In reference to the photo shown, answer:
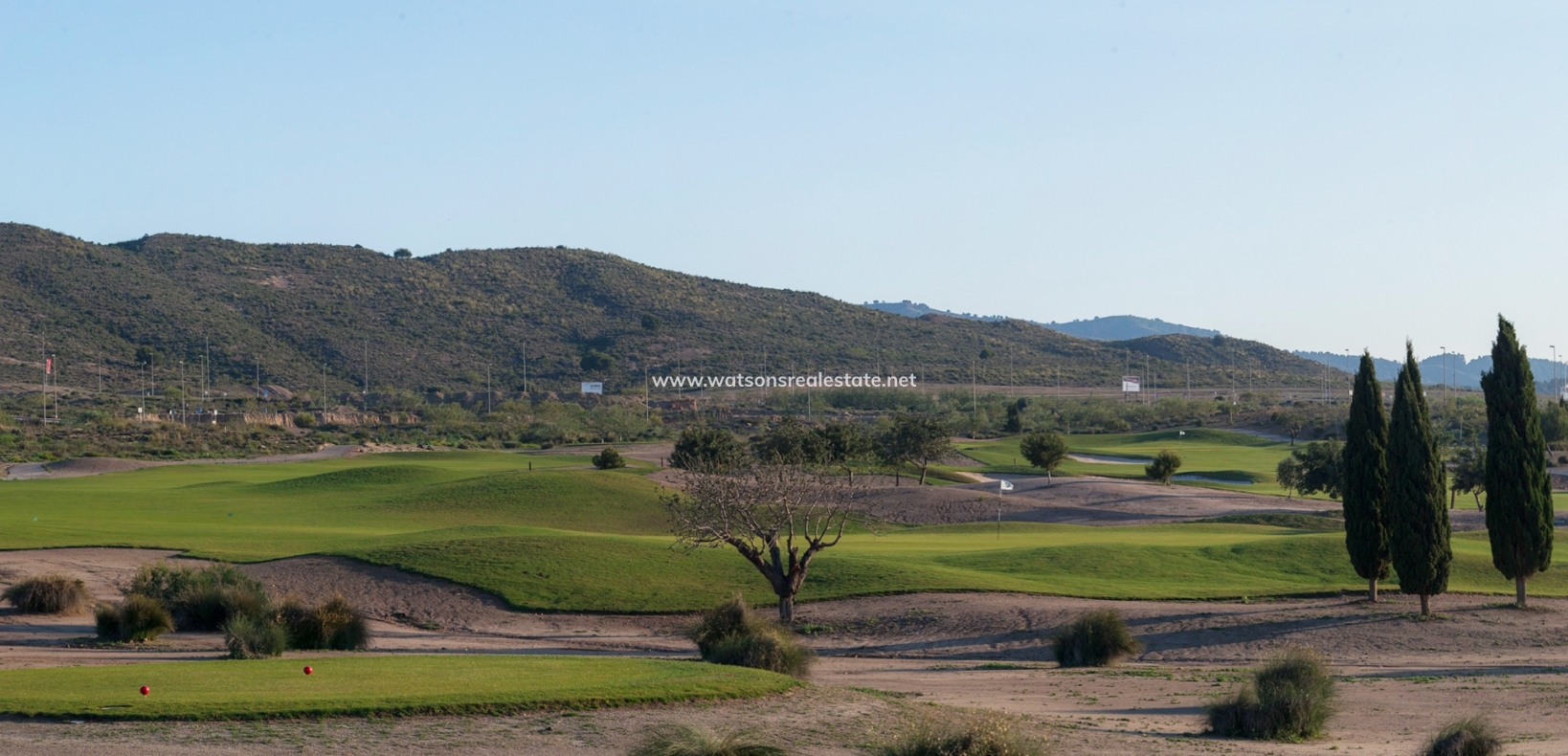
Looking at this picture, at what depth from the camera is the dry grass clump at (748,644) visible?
62.0ft

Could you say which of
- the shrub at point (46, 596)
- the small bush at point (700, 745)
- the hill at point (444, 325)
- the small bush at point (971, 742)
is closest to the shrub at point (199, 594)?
the shrub at point (46, 596)

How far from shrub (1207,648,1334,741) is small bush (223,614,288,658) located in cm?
1414

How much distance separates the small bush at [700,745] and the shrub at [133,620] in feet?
45.9

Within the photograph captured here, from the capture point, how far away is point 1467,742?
13.3 m

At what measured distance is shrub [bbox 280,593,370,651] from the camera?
2202 centimetres

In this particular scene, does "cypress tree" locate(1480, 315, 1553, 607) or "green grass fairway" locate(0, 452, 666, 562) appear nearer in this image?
"cypress tree" locate(1480, 315, 1553, 607)

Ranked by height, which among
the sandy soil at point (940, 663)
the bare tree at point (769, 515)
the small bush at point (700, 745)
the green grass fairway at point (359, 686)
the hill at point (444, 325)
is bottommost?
the sandy soil at point (940, 663)

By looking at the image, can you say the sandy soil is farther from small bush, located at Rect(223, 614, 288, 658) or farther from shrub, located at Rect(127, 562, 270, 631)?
small bush, located at Rect(223, 614, 288, 658)

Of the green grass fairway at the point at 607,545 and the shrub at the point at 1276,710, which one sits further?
the green grass fairway at the point at 607,545

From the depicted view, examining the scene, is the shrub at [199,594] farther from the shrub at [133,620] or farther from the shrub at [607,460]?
the shrub at [607,460]

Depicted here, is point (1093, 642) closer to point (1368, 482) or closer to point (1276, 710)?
point (1276, 710)

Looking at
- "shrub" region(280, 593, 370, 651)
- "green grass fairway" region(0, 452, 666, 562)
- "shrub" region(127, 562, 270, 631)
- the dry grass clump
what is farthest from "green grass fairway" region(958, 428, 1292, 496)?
"shrub" region(280, 593, 370, 651)

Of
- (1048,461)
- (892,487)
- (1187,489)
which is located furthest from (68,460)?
(1187,489)

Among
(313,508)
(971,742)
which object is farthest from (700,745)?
(313,508)
